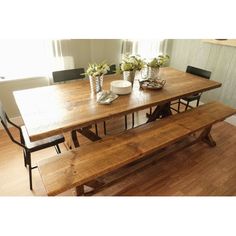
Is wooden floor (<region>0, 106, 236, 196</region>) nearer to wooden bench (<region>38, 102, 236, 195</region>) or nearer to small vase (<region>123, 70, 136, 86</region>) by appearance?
wooden bench (<region>38, 102, 236, 195</region>)

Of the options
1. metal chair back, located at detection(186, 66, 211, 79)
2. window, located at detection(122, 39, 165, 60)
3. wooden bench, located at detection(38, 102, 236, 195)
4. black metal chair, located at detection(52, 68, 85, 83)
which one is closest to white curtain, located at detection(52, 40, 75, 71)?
black metal chair, located at detection(52, 68, 85, 83)

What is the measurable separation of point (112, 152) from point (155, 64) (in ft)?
3.78

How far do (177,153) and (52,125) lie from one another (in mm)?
1597

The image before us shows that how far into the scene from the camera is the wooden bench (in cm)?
135

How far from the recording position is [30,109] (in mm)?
1619

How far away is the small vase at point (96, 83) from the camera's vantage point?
187 cm

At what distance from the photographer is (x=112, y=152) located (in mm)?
1576

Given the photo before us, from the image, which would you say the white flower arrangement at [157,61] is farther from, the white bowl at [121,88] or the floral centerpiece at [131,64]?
the white bowl at [121,88]

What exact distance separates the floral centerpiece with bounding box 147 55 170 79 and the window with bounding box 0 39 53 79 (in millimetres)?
1408

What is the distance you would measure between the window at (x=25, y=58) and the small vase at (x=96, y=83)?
114 cm

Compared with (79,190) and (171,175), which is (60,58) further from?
(171,175)

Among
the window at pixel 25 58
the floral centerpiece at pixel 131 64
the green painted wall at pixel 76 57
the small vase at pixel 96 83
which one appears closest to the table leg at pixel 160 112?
the floral centerpiece at pixel 131 64

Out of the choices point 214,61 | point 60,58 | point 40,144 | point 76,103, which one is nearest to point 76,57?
point 60,58
